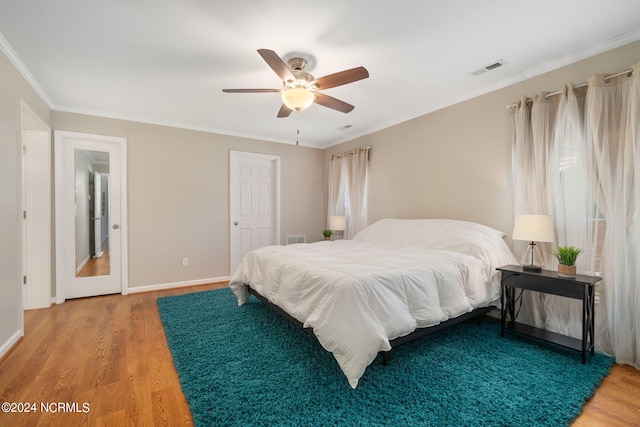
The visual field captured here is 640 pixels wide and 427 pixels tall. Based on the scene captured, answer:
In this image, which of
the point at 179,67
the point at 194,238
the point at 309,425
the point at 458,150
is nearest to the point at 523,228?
the point at 458,150

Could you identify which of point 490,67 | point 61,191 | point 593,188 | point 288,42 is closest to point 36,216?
point 61,191

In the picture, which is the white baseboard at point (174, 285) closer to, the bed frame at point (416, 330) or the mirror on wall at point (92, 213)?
the mirror on wall at point (92, 213)

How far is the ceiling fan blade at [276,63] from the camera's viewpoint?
187 cm

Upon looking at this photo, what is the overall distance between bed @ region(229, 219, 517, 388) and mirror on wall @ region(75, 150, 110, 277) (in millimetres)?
2127

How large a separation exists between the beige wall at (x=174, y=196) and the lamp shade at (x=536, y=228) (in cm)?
397

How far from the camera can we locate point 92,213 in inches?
150

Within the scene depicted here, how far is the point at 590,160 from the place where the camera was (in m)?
2.29

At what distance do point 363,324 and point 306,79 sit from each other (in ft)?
6.57

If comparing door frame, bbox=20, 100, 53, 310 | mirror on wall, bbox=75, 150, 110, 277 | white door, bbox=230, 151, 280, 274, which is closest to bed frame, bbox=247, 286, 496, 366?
white door, bbox=230, 151, 280, 274

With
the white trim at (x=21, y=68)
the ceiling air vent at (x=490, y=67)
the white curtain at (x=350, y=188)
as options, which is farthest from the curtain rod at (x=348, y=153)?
the white trim at (x=21, y=68)

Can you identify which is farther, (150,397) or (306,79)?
(306,79)

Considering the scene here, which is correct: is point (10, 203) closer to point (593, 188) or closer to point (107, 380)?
point (107, 380)

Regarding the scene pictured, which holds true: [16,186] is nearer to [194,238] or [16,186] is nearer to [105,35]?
[105,35]

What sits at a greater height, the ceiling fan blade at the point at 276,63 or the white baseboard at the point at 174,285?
the ceiling fan blade at the point at 276,63
